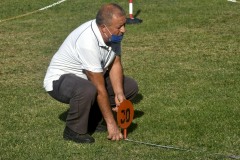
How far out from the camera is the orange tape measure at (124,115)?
594 cm

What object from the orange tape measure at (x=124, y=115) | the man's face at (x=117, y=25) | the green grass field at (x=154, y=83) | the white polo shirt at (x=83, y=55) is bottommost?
the green grass field at (x=154, y=83)

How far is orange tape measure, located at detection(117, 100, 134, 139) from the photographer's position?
5938 millimetres

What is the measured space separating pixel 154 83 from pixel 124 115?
233 cm

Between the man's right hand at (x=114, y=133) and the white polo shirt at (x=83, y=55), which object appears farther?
the man's right hand at (x=114, y=133)

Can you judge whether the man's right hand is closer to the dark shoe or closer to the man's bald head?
the dark shoe

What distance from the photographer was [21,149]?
6.01 m

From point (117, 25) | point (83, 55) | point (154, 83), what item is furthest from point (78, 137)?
point (154, 83)

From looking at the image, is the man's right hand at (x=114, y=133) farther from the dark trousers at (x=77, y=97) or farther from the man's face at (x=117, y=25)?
the man's face at (x=117, y=25)

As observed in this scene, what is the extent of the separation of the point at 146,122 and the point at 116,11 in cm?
146

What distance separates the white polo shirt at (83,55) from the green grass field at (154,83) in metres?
0.70

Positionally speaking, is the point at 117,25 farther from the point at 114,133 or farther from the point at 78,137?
the point at 78,137

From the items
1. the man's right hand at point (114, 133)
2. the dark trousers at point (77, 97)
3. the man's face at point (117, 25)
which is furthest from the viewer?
the man's right hand at point (114, 133)

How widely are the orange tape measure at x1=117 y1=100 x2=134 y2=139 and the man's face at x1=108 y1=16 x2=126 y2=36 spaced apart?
693 millimetres

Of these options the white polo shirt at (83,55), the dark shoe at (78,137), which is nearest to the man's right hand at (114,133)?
the dark shoe at (78,137)
